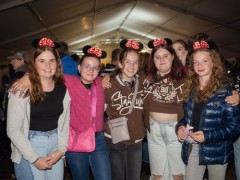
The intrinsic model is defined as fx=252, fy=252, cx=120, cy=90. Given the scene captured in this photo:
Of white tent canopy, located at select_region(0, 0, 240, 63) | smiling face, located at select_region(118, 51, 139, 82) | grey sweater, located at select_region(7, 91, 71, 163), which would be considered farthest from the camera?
white tent canopy, located at select_region(0, 0, 240, 63)

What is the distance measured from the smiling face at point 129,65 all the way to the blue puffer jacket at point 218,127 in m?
1.02

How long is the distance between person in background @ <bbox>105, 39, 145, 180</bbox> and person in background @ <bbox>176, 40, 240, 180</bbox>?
582 millimetres

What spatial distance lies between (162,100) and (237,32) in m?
9.31

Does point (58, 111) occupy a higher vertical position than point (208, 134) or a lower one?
higher

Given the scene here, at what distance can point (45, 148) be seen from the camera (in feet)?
8.32

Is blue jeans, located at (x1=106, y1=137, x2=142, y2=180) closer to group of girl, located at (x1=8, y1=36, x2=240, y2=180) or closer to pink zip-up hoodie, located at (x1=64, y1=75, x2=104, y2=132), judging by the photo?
group of girl, located at (x1=8, y1=36, x2=240, y2=180)

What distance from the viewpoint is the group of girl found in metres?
2.49

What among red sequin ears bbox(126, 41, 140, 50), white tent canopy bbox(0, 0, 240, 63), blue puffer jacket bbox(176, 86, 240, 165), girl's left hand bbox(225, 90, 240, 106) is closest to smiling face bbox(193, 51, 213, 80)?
blue puffer jacket bbox(176, 86, 240, 165)

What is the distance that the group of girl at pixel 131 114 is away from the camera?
249 cm

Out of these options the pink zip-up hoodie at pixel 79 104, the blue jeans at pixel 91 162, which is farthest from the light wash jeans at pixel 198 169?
the pink zip-up hoodie at pixel 79 104

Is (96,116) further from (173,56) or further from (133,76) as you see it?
(173,56)

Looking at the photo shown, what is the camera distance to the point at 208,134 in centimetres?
260

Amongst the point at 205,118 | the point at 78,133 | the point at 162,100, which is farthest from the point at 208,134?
the point at 78,133

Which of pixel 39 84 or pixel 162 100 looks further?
pixel 162 100
